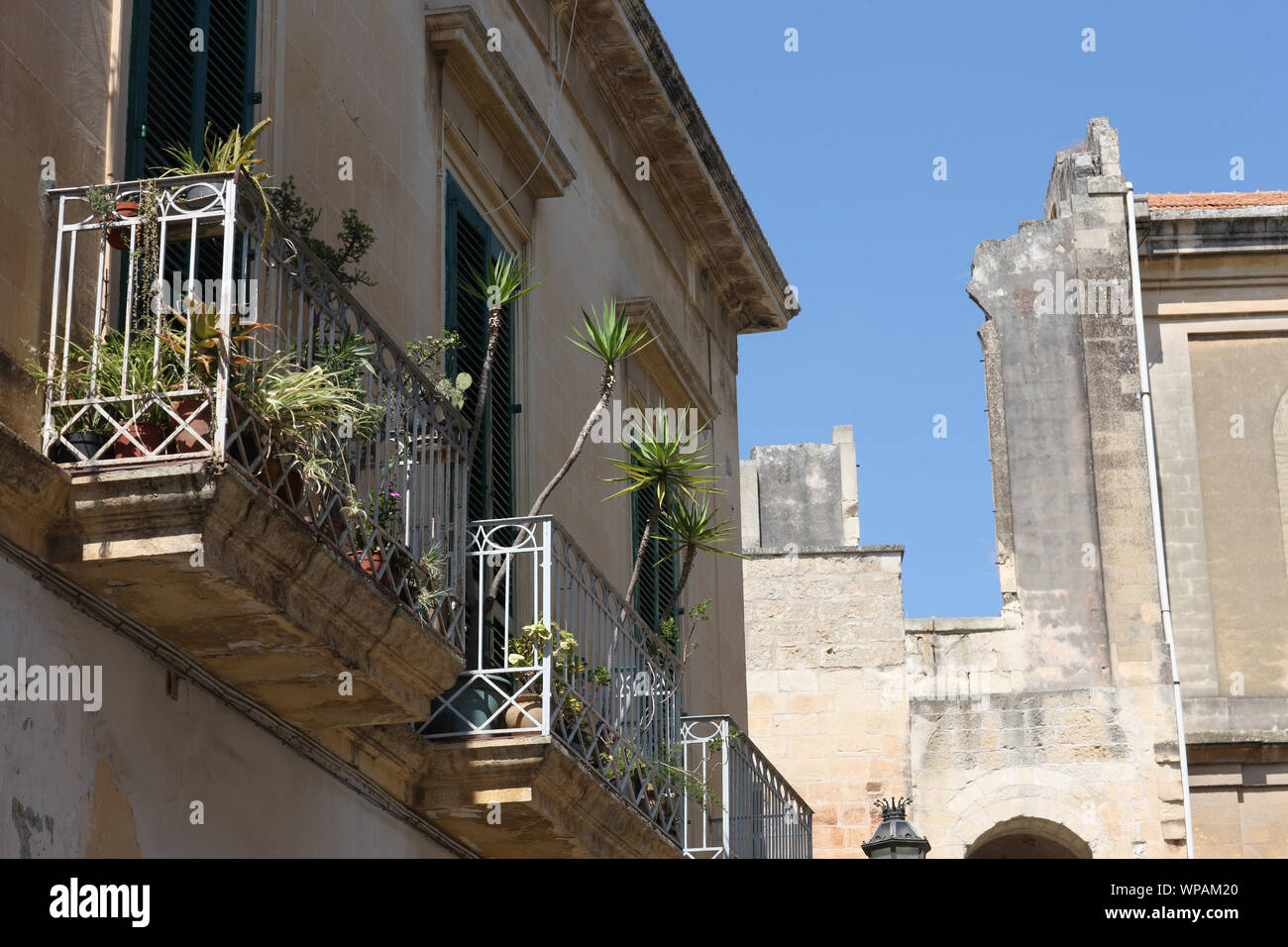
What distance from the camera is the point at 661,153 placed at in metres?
13.1

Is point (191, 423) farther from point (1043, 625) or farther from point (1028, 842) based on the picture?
point (1028, 842)

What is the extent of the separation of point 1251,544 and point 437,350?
634 inches

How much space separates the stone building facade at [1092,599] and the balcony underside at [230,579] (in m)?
15.4

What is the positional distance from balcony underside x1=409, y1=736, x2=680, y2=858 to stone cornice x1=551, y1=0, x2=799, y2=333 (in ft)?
16.1

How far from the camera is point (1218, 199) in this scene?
2444 centimetres

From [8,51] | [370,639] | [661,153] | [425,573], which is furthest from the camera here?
[661,153]

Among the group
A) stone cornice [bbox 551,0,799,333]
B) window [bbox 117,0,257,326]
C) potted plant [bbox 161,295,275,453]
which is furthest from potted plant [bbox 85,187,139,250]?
stone cornice [bbox 551,0,799,333]

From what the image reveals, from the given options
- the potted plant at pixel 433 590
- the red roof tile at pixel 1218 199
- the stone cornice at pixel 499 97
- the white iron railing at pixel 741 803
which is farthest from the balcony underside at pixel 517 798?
the red roof tile at pixel 1218 199

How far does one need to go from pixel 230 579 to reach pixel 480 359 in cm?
404

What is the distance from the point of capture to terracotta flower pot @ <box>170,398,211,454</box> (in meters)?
5.66

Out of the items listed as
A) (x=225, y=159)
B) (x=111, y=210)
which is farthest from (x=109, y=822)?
(x=225, y=159)
